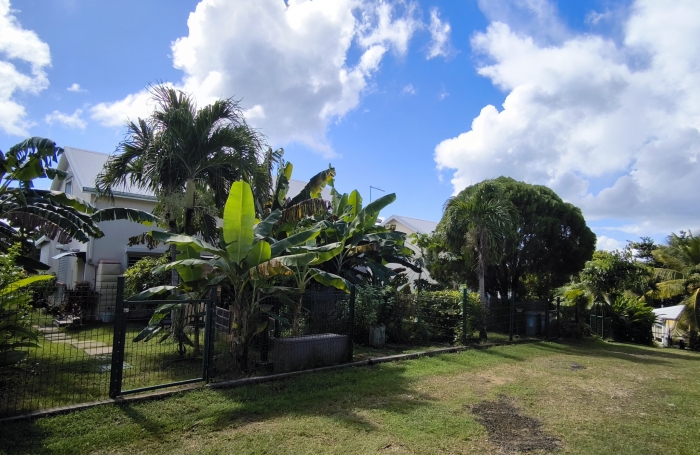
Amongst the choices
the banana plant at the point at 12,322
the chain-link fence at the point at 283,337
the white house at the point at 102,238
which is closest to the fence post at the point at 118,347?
the banana plant at the point at 12,322

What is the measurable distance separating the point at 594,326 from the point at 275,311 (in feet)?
55.9

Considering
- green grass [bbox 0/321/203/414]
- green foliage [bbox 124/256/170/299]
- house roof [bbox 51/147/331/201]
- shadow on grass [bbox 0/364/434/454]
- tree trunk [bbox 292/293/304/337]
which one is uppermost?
house roof [bbox 51/147/331/201]

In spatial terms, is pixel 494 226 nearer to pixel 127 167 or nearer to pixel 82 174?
pixel 127 167

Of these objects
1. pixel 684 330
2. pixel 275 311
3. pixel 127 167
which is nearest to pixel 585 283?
pixel 684 330

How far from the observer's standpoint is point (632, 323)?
20.2m

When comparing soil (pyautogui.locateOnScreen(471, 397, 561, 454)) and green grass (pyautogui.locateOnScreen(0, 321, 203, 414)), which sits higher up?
green grass (pyautogui.locateOnScreen(0, 321, 203, 414))

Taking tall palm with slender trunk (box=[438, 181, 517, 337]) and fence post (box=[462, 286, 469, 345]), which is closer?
fence post (box=[462, 286, 469, 345])

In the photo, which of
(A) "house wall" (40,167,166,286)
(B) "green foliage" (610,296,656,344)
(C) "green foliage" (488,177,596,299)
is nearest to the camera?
(A) "house wall" (40,167,166,286)

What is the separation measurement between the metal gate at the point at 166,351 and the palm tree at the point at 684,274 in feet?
65.6

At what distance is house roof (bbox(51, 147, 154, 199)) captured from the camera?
17.2 meters

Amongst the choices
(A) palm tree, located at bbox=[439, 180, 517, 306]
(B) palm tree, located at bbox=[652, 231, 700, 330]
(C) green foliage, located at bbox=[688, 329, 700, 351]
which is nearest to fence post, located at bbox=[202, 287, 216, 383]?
(A) palm tree, located at bbox=[439, 180, 517, 306]

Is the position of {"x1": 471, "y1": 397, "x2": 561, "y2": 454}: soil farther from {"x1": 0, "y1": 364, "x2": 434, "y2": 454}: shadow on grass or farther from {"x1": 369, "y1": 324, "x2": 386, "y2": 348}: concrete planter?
{"x1": 369, "y1": 324, "x2": 386, "y2": 348}: concrete planter

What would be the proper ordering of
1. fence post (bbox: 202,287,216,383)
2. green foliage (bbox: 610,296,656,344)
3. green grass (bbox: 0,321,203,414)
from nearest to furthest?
green grass (bbox: 0,321,203,414)
fence post (bbox: 202,287,216,383)
green foliage (bbox: 610,296,656,344)

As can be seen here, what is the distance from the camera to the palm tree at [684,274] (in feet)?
60.8
